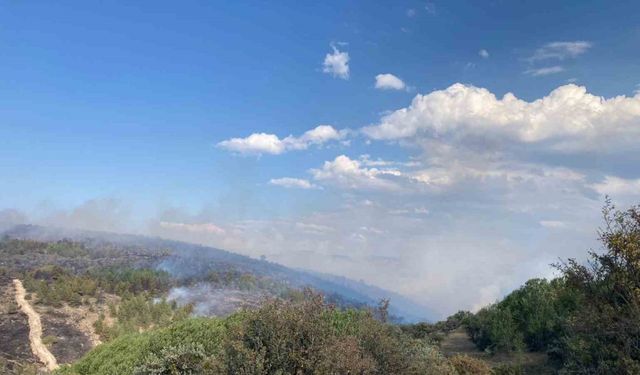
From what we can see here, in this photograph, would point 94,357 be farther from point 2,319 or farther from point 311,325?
point 2,319

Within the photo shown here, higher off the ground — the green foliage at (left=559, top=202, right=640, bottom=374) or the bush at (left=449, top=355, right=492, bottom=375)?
the green foliage at (left=559, top=202, right=640, bottom=374)

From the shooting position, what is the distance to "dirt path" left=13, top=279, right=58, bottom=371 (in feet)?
181

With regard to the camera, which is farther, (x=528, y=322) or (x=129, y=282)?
(x=129, y=282)

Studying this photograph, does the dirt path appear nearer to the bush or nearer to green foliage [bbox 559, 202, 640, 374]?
the bush

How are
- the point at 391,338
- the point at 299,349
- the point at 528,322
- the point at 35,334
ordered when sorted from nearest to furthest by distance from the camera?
the point at 299,349, the point at 391,338, the point at 528,322, the point at 35,334

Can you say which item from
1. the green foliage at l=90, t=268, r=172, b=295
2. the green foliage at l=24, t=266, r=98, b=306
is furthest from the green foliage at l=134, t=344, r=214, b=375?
the green foliage at l=90, t=268, r=172, b=295

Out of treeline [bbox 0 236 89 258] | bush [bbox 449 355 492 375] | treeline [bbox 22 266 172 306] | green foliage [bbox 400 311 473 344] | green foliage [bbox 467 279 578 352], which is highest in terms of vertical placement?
green foliage [bbox 467 279 578 352]

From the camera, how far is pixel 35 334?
6291 cm

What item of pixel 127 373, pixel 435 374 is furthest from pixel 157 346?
pixel 435 374

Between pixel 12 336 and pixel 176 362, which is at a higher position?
pixel 176 362

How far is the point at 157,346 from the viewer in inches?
938

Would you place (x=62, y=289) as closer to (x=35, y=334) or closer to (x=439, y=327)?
(x=35, y=334)

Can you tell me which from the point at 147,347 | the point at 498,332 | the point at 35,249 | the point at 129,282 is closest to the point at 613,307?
the point at 147,347

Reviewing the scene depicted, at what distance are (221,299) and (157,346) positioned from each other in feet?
242
